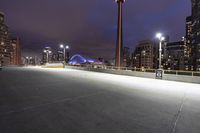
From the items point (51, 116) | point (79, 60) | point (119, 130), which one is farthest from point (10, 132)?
point (79, 60)

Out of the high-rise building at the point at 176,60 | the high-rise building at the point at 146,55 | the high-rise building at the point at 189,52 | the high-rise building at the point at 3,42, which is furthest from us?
the high-rise building at the point at 146,55

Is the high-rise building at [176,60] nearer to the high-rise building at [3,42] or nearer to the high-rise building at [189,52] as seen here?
the high-rise building at [189,52]

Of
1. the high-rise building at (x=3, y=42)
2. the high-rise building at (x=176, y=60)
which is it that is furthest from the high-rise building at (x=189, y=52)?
the high-rise building at (x=3, y=42)

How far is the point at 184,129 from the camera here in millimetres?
4137

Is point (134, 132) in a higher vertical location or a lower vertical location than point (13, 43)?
lower

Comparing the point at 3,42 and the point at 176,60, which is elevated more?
the point at 3,42

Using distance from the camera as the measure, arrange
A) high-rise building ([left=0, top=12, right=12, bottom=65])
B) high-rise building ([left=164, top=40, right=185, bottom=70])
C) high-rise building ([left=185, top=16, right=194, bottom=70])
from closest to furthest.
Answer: high-rise building ([left=185, top=16, right=194, bottom=70]) < high-rise building ([left=0, top=12, right=12, bottom=65]) < high-rise building ([left=164, top=40, right=185, bottom=70])

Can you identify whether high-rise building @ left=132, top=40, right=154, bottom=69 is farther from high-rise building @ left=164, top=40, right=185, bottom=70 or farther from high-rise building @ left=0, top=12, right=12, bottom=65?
high-rise building @ left=0, top=12, right=12, bottom=65

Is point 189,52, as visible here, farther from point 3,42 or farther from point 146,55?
point 3,42

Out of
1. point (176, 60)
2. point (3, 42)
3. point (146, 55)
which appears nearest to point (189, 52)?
point (176, 60)

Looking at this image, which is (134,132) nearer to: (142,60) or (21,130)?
(21,130)

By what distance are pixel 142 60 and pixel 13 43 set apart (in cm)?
16313

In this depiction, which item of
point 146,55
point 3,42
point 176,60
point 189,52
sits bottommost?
point 176,60

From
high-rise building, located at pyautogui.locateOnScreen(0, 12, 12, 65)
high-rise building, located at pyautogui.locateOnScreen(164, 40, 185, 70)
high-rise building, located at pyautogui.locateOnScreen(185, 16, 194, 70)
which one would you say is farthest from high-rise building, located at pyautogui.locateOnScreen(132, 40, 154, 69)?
high-rise building, located at pyautogui.locateOnScreen(0, 12, 12, 65)
